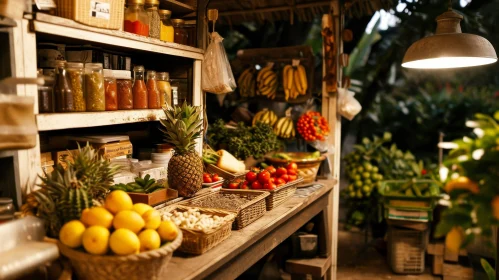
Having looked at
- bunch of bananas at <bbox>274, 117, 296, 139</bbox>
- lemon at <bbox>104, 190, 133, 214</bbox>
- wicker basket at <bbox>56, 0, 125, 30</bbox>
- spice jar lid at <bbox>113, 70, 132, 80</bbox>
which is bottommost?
lemon at <bbox>104, 190, 133, 214</bbox>

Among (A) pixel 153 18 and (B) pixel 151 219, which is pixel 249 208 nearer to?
(B) pixel 151 219

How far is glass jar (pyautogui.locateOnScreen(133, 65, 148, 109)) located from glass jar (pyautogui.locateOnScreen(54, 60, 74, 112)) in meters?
0.58

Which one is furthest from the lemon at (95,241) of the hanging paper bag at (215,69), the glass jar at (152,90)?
the hanging paper bag at (215,69)

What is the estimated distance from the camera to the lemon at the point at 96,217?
1.79 m

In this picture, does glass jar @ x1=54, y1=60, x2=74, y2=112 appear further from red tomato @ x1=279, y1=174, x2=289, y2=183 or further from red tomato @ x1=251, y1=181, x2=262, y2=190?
red tomato @ x1=279, y1=174, x2=289, y2=183

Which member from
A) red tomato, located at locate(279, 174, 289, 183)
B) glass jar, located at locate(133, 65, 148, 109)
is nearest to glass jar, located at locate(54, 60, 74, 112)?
glass jar, located at locate(133, 65, 148, 109)

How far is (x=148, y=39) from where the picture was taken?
278 cm

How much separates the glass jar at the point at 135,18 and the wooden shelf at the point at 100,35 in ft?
0.23

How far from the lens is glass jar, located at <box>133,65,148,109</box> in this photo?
112 inches

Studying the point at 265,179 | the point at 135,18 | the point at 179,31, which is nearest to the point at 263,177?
the point at 265,179

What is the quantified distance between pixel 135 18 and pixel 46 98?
0.84 m

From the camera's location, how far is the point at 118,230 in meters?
1.73

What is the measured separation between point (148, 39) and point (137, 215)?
1356 mm

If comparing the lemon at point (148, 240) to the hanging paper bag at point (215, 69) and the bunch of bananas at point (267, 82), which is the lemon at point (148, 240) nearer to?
the hanging paper bag at point (215, 69)
